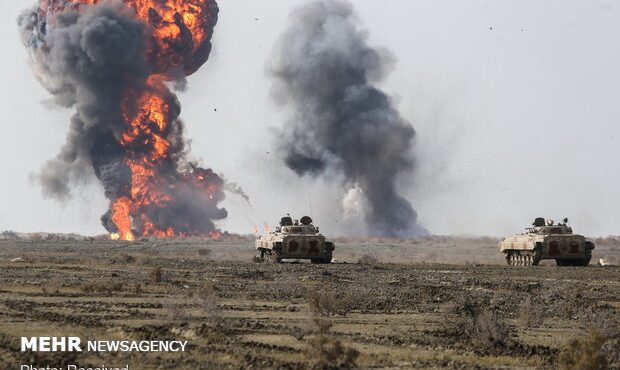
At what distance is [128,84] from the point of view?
9725cm

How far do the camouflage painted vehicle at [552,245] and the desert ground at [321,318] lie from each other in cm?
960

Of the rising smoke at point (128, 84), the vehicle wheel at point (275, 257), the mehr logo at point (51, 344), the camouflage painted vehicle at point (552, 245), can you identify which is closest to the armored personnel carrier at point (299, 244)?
the vehicle wheel at point (275, 257)

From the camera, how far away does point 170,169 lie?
336 feet

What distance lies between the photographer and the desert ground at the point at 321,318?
14.8 metres

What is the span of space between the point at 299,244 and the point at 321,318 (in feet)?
86.8

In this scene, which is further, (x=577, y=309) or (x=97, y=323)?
(x=577, y=309)

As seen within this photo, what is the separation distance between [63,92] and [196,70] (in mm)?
13929

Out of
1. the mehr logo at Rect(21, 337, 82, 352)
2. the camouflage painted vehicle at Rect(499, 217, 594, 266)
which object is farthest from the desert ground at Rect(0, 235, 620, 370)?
the camouflage painted vehicle at Rect(499, 217, 594, 266)

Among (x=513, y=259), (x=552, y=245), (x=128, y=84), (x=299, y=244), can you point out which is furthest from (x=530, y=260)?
(x=128, y=84)

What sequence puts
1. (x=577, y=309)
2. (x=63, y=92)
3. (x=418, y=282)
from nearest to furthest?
1. (x=577, y=309)
2. (x=418, y=282)
3. (x=63, y=92)

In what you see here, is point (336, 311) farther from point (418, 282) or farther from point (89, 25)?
point (89, 25)

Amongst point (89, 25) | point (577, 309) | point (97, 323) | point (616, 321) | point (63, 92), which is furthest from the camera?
point (63, 92)

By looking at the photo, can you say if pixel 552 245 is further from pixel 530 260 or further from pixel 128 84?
pixel 128 84

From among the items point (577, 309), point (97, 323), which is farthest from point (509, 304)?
point (97, 323)
